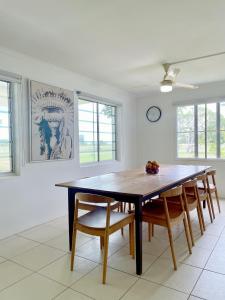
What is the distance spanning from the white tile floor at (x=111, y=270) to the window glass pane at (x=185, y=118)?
265 cm

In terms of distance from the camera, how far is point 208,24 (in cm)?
232

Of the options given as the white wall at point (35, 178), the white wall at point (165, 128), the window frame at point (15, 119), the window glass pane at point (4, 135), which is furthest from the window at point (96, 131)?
the window glass pane at point (4, 135)

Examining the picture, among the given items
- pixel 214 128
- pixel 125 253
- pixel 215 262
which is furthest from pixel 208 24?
pixel 214 128

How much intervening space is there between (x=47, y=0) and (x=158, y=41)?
4.34 feet

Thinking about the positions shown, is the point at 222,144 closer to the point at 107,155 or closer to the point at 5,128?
the point at 107,155

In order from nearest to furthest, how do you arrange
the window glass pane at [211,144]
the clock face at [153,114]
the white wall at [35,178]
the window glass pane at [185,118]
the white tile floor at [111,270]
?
the white tile floor at [111,270]
the white wall at [35,178]
the window glass pane at [211,144]
the window glass pane at [185,118]
the clock face at [153,114]

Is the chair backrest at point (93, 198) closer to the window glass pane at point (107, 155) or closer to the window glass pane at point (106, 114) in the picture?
the window glass pane at point (107, 155)

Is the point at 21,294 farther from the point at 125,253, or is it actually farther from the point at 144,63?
the point at 144,63

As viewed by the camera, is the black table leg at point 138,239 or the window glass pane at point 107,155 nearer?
the black table leg at point 138,239

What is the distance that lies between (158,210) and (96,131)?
2.49 meters

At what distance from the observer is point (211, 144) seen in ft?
15.7

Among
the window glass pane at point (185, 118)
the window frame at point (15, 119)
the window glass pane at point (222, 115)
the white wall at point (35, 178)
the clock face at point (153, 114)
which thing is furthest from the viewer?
the clock face at point (153, 114)

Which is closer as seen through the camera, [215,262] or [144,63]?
[215,262]

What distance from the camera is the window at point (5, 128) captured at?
9.73ft
